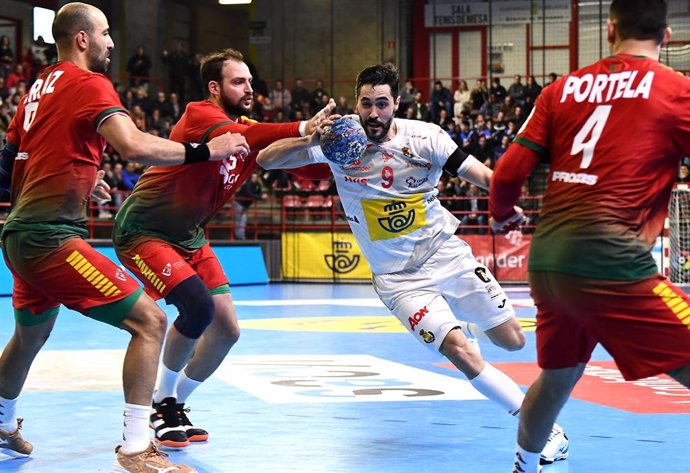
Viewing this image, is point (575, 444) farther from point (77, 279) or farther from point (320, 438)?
point (77, 279)

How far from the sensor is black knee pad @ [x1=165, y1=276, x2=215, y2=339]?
6086 mm

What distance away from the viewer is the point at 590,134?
4102mm

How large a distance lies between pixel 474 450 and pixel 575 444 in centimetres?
63

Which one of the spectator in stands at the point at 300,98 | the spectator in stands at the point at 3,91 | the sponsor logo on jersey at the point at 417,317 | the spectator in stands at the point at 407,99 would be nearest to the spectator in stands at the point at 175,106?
the spectator in stands at the point at 300,98

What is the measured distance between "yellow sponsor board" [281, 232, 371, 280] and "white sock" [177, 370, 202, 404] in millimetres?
16166

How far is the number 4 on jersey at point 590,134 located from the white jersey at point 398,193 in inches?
89.4

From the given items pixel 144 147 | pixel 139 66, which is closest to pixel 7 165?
pixel 144 147

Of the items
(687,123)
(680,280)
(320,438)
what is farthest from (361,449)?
(680,280)

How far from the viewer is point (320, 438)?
6.20 m

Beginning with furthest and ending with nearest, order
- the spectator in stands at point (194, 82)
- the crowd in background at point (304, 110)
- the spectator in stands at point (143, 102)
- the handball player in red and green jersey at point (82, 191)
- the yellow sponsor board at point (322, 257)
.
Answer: the spectator in stands at point (194, 82) → the spectator in stands at point (143, 102) → the crowd in background at point (304, 110) → the yellow sponsor board at point (322, 257) → the handball player in red and green jersey at point (82, 191)

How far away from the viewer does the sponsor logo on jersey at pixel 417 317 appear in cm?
607

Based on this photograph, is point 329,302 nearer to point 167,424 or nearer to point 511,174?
point 167,424

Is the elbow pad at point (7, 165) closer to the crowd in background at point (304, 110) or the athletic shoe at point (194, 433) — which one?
the athletic shoe at point (194, 433)

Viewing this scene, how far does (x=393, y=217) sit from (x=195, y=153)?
163cm
